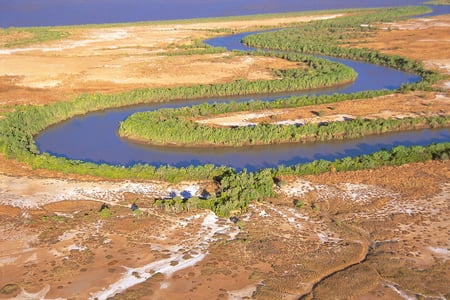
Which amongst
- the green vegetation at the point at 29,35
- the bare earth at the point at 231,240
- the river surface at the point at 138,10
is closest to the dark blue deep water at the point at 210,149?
the bare earth at the point at 231,240

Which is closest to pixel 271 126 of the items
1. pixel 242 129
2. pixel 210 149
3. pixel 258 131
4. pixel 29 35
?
pixel 258 131

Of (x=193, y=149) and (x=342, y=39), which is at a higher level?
(x=342, y=39)

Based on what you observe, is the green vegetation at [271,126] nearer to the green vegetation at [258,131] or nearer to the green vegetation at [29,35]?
the green vegetation at [258,131]

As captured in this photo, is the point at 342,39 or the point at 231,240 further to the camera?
the point at 342,39

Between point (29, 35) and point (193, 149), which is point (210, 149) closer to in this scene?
point (193, 149)

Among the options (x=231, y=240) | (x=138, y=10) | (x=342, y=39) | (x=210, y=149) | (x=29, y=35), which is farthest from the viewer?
(x=138, y=10)

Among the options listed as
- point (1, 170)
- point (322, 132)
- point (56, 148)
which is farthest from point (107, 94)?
point (322, 132)
